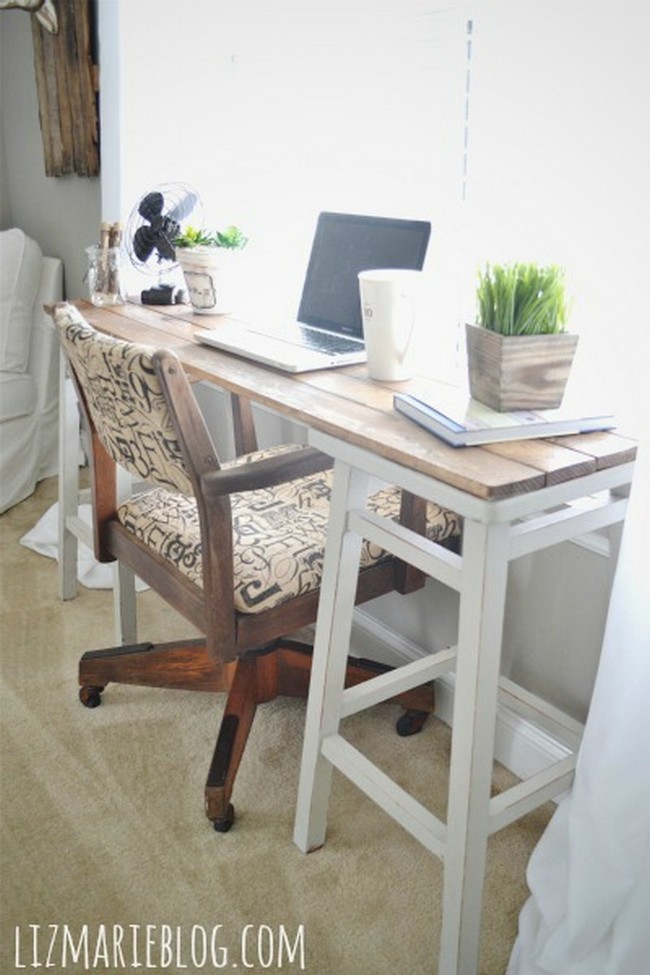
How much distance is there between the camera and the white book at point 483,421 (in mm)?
1101

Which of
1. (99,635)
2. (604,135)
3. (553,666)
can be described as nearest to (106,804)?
(99,635)

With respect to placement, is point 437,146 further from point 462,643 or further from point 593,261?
point 462,643

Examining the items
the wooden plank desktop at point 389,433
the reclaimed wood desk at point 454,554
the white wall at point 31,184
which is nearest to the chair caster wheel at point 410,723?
the reclaimed wood desk at point 454,554

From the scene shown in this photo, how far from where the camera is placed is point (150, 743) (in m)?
1.68

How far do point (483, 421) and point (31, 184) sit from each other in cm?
248

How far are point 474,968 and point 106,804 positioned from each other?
70cm

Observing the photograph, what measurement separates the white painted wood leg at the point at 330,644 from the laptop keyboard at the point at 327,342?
0.40 metres

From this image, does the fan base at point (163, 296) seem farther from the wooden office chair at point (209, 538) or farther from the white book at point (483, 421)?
the white book at point (483, 421)

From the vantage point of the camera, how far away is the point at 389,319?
1.36 meters

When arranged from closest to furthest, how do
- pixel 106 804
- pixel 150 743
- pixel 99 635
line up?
pixel 106 804, pixel 150 743, pixel 99 635

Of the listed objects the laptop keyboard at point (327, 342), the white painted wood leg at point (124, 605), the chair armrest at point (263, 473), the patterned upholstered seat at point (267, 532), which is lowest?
the white painted wood leg at point (124, 605)

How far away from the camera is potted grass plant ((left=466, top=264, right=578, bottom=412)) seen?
115 centimetres

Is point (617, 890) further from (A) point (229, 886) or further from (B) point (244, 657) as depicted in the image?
(B) point (244, 657)

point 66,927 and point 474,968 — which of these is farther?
point 66,927
